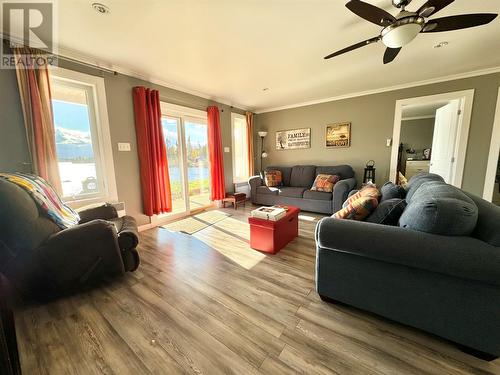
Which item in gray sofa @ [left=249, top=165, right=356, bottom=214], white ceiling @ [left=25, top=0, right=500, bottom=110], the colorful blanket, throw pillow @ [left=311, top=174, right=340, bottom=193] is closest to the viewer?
the colorful blanket

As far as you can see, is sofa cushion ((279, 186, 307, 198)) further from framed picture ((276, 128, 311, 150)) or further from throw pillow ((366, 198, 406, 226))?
throw pillow ((366, 198, 406, 226))

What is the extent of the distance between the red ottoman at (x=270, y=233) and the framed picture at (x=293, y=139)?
2736 millimetres

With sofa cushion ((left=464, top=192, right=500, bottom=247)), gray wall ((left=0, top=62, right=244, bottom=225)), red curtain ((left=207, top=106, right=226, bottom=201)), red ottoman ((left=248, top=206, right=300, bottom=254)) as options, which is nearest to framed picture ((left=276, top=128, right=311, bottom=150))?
red curtain ((left=207, top=106, right=226, bottom=201))

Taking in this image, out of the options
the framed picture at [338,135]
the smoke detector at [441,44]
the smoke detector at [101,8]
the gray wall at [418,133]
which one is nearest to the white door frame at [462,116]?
the framed picture at [338,135]

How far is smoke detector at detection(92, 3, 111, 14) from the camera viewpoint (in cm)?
160

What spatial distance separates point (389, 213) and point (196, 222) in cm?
285

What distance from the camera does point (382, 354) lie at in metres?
1.13

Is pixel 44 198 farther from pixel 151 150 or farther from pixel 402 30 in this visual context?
pixel 402 30

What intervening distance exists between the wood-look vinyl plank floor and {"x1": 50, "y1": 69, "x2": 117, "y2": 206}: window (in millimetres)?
1467

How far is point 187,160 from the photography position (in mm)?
3812

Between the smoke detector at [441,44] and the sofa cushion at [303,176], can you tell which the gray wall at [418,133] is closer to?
the sofa cushion at [303,176]

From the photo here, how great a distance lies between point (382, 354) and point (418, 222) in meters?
0.79

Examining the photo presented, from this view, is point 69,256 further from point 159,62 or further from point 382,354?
point 159,62

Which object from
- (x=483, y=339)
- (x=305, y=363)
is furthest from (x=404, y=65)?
(x=305, y=363)
